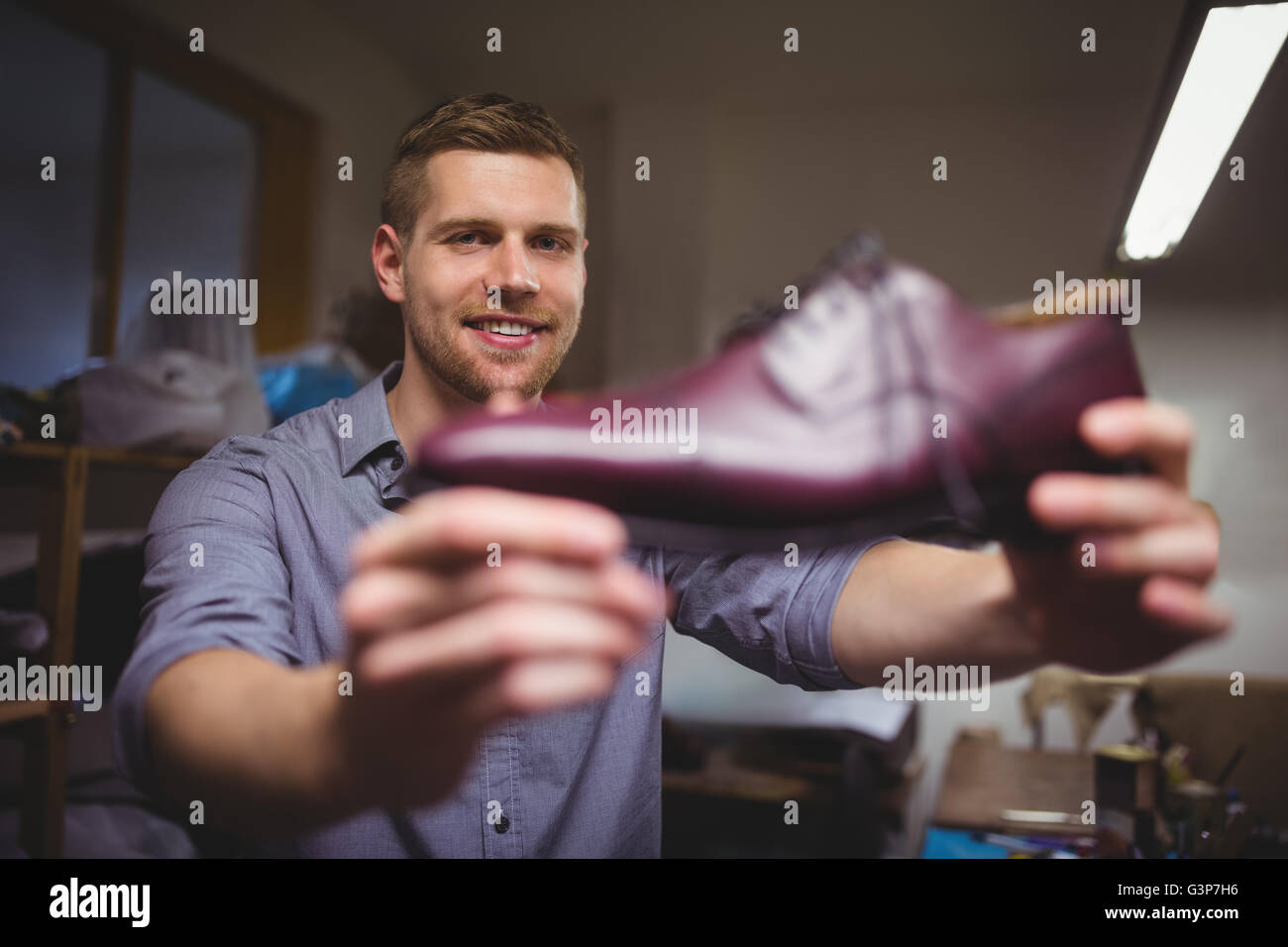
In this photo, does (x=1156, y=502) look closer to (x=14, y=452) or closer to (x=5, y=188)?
(x=14, y=452)

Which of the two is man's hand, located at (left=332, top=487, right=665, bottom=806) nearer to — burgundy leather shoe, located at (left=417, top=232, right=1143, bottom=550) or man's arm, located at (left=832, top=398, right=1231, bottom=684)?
burgundy leather shoe, located at (left=417, top=232, right=1143, bottom=550)

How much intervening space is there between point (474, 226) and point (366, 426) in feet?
0.62

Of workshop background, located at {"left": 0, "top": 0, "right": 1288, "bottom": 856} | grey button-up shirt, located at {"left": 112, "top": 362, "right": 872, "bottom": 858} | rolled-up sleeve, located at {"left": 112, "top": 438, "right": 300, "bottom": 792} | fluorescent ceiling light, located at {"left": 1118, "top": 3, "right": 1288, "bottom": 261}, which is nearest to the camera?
rolled-up sleeve, located at {"left": 112, "top": 438, "right": 300, "bottom": 792}

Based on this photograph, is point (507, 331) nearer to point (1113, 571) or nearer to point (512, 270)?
point (512, 270)

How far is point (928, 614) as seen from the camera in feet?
1.27

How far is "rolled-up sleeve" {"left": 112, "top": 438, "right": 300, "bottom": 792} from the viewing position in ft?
1.13

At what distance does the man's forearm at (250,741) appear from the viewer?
0.27 m

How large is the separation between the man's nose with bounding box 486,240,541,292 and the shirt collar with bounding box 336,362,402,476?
17cm

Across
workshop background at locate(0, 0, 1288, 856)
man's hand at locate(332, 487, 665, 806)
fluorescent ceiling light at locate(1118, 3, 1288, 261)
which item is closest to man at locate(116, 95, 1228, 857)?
man's hand at locate(332, 487, 665, 806)

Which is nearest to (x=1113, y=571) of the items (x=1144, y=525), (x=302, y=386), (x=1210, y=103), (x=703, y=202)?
(x=1144, y=525)

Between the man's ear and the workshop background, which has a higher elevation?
the workshop background

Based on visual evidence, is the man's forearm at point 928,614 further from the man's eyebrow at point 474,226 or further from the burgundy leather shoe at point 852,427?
the man's eyebrow at point 474,226

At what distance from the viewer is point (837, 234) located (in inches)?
82.5
